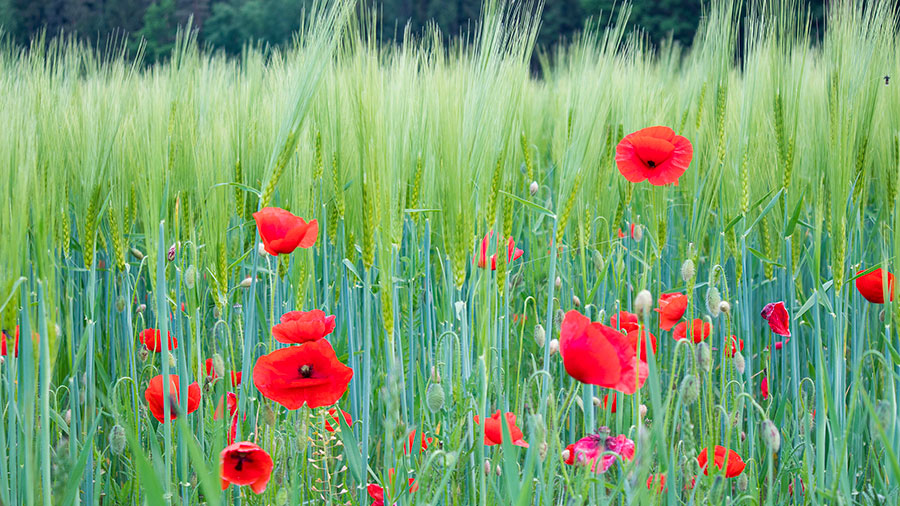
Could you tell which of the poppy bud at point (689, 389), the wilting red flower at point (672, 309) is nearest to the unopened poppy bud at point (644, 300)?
the poppy bud at point (689, 389)

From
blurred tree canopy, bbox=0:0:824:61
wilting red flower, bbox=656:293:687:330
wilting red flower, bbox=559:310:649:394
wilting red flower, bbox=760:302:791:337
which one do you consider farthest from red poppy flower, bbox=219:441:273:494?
blurred tree canopy, bbox=0:0:824:61

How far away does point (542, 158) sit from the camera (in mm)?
2615

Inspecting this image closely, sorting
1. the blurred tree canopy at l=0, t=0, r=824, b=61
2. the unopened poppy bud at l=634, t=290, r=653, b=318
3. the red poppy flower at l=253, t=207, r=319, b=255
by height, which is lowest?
the blurred tree canopy at l=0, t=0, r=824, b=61

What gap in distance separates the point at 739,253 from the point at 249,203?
852 mm

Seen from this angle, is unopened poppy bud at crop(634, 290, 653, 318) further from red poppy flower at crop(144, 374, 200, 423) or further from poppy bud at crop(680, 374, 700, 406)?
red poppy flower at crop(144, 374, 200, 423)

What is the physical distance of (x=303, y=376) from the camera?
34.9 inches

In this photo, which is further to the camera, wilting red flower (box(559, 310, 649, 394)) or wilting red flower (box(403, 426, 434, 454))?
wilting red flower (box(403, 426, 434, 454))

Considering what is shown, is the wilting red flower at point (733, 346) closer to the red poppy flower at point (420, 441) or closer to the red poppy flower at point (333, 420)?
the red poppy flower at point (420, 441)

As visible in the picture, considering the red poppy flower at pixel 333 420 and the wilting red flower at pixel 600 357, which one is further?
the red poppy flower at pixel 333 420

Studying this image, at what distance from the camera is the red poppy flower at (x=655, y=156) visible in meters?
1.07

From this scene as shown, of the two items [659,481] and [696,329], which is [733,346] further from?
[659,481]

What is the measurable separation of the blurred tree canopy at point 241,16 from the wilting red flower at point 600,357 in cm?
1281

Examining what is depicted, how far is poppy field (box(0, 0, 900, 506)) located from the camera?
77 centimetres

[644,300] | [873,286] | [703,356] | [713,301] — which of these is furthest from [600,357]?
[873,286]
